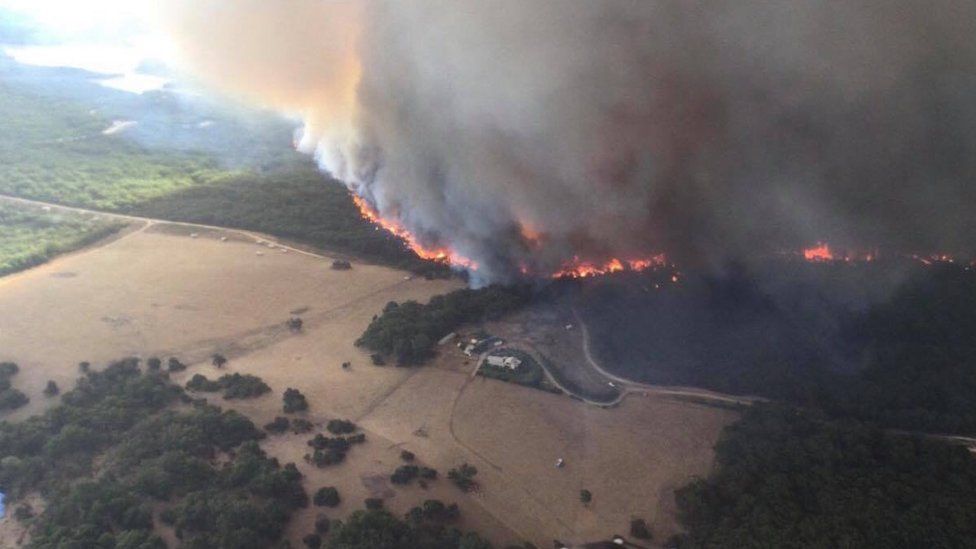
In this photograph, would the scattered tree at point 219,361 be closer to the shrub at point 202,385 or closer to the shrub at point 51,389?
the shrub at point 202,385

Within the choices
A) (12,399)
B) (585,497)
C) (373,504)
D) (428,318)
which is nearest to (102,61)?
(12,399)

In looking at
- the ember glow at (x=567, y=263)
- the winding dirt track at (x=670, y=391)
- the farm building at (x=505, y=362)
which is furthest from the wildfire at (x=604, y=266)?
the winding dirt track at (x=670, y=391)

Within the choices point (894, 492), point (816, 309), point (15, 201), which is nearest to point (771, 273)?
point (816, 309)

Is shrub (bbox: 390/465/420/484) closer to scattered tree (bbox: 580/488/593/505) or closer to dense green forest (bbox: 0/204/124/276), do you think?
scattered tree (bbox: 580/488/593/505)

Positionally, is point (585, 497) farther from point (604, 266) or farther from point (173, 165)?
point (173, 165)

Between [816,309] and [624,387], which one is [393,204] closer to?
[624,387]

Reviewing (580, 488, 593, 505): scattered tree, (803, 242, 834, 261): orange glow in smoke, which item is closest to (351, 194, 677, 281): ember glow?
(803, 242, 834, 261): orange glow in smoke
